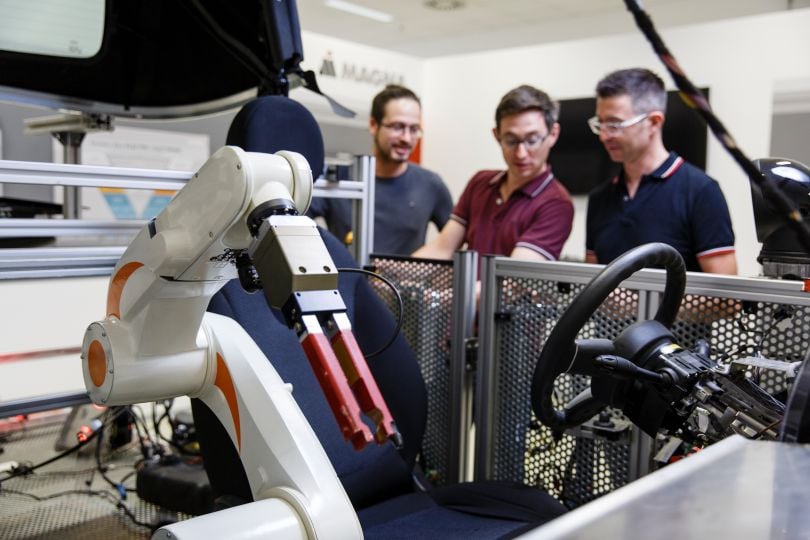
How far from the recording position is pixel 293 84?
1609mm

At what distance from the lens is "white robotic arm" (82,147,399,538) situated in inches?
29.3

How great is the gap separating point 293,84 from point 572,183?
389cm

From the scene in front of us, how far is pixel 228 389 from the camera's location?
1044 mm

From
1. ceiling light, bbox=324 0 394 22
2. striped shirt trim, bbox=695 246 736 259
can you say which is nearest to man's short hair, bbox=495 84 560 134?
striped shirt trim, bbox=695 246 736 259

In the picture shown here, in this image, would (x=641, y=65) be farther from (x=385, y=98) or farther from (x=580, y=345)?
(x=580, y=345)

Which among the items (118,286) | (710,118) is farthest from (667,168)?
(710,118)

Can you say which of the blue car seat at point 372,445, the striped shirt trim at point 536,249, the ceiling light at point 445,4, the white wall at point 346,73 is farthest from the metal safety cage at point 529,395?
the ceiling light at point 445,4

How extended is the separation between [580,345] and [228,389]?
51cm

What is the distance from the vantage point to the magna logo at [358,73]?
4.43 metres

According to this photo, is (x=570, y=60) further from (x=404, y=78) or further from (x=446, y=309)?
(x=446, y=309)

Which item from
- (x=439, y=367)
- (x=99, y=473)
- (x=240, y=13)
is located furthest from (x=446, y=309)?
(x=99, y=473)

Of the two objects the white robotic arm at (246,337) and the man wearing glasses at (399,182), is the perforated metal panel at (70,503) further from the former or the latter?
the man wearing glasses at (399,182)

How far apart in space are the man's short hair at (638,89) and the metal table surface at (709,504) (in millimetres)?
1762

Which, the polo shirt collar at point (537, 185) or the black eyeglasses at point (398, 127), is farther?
the black eyeglasses at point (398, 127)
